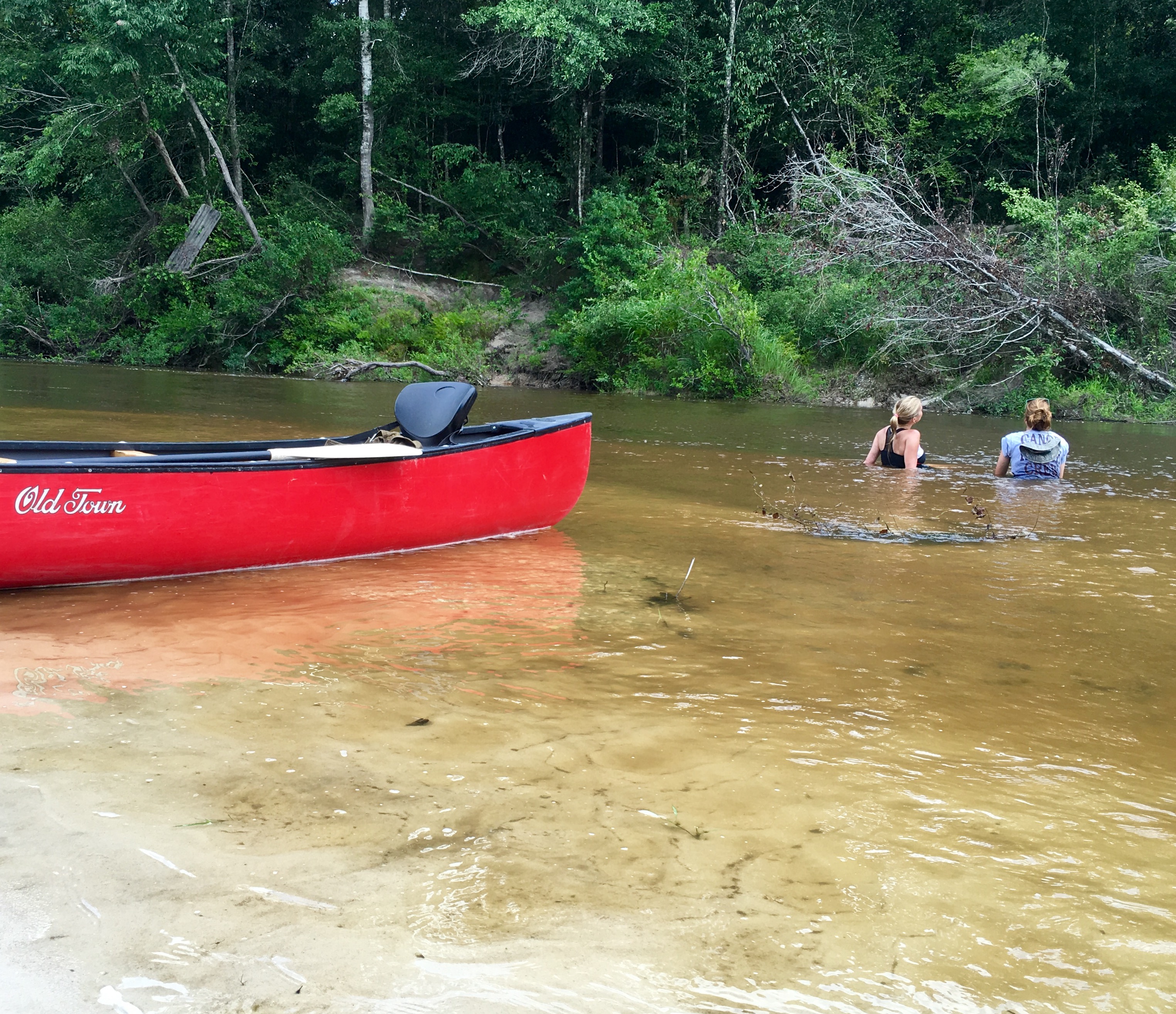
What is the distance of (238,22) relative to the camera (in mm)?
26922

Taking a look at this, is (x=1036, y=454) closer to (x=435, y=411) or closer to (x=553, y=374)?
(x=435, y=411)

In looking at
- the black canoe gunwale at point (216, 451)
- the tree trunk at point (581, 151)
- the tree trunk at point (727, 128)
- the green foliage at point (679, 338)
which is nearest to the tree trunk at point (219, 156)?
the tree trunk at point (581, 151)

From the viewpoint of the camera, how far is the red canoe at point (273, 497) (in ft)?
17.1

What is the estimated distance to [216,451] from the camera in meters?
6.80

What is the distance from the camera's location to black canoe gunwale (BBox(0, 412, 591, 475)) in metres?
5.23

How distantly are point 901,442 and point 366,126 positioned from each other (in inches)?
744

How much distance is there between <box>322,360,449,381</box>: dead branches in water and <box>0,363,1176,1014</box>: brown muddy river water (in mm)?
15084

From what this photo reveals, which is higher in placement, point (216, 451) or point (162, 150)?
point (162, 150)

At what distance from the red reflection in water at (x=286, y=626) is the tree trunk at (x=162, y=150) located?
21.0 m

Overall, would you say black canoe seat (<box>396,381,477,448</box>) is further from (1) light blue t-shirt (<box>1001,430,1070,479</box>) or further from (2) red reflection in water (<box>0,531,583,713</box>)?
(1) light blue t-shirt (<box>1001,430,1070,479</box>)

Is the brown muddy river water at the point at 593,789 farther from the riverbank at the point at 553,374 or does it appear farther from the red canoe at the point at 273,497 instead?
the riverbank at the point at 553,374

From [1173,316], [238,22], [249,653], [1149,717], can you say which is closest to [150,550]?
[249,653]

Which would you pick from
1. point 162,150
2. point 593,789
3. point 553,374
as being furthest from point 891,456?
point 162,150

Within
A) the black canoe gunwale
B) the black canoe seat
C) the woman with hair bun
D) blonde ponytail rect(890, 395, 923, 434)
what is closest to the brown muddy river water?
the black canoe gunwale
